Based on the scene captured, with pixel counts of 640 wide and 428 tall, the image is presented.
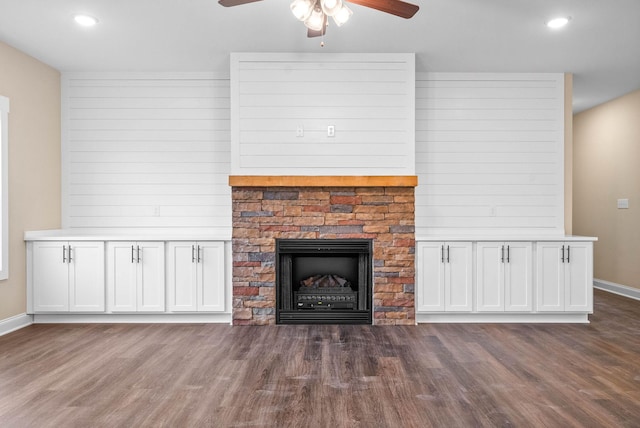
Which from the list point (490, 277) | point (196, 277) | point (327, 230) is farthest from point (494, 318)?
point (196, 277)

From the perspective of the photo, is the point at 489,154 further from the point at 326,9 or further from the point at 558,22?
the point at 326,9

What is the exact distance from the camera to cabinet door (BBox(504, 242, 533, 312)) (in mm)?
4523

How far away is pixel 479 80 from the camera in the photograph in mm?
5008

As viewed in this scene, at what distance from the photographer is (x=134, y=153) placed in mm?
5016

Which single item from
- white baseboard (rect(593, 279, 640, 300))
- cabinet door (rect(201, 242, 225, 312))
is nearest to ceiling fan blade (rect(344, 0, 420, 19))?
cabinet door (rect(201, 242, 225, 312))

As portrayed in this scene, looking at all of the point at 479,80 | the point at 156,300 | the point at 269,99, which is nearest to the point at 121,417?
the point at 156,300

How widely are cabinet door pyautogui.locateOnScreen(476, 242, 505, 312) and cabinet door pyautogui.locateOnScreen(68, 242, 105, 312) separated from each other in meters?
3.81

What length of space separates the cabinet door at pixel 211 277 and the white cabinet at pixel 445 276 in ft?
6.59

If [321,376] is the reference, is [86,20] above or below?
above

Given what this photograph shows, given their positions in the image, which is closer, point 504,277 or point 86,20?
point 86,20

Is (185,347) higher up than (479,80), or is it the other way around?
(479,80)

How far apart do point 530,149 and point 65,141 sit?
521 centimetres

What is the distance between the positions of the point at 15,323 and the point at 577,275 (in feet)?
18.3

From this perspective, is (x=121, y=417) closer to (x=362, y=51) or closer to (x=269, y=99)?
(x=269, y=99)
